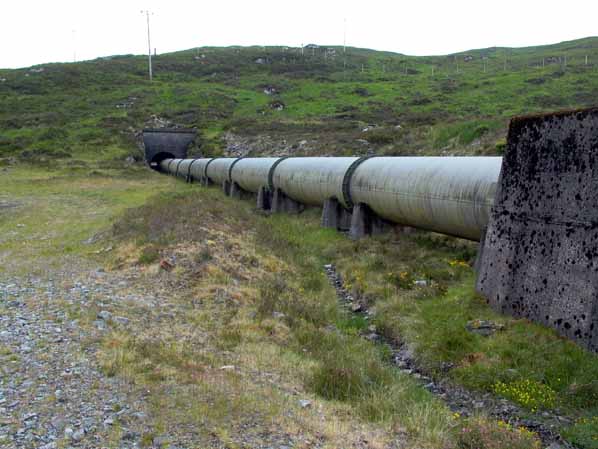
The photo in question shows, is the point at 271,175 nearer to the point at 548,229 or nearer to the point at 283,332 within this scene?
the point at 283,332

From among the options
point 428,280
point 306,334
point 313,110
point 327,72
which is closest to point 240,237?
point 428,280

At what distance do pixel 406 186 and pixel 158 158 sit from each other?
37440 mm

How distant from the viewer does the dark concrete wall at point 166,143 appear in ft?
149

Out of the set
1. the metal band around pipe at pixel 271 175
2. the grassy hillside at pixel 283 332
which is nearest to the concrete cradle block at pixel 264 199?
the metal band around pipe at pixel 271 175

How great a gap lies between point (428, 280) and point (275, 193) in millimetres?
11084

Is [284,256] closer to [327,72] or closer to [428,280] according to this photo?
[428,280]

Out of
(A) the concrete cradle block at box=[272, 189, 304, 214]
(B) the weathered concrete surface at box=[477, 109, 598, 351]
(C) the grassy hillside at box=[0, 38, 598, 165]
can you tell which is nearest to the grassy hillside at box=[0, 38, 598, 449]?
(B) the weathered concrete surface at box=[477, 109, 598, 351]

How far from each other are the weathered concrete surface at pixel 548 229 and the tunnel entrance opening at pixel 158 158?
40.2 meters

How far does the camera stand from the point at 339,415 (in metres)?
5.40

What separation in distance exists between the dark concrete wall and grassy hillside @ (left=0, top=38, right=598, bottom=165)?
5.06 feet

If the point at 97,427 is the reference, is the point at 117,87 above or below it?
above

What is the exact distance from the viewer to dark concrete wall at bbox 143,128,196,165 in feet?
149

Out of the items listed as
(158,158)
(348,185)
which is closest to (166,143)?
(158,158)

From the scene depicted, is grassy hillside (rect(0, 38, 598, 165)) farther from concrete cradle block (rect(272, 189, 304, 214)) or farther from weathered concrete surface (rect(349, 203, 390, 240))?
concrete cradle block (rect(272, 189, 304, 214))
